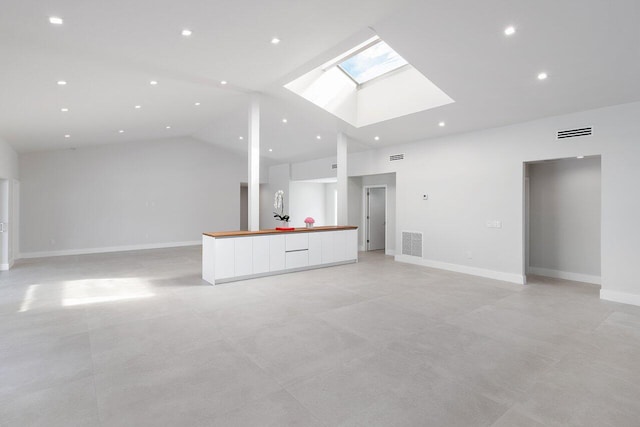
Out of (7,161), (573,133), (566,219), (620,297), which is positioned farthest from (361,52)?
(7,161)

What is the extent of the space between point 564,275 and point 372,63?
5.65 m

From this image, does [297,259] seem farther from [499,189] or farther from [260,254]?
[499,189]

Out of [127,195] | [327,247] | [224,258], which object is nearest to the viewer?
[224,258]

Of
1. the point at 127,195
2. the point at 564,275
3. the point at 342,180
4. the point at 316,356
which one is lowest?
the point at 316,356

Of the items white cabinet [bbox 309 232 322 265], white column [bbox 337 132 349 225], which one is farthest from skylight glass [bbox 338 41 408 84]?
white cabinet [bbox 309 232 322 265]

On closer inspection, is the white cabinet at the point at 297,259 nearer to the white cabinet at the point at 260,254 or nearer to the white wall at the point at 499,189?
the white cabinet at the point at 260,254

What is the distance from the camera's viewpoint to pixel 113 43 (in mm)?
4027

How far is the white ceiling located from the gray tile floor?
3.13m

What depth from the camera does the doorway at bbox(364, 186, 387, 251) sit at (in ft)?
34.3

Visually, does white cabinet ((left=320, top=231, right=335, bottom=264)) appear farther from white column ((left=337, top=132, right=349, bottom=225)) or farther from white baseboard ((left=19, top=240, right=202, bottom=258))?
white baseboard ((left=19, top=240, right=202, bottom=258))

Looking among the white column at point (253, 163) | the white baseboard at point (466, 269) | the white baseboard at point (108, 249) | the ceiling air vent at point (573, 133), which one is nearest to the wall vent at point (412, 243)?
the white baseboard at point (466, 269)

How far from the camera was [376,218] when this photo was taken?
417 inches

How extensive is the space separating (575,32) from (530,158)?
8.94 feet

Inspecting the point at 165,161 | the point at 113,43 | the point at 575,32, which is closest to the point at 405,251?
the point at 575,32
